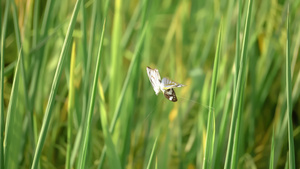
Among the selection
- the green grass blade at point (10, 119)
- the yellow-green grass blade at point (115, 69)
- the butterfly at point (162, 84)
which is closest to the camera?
the butterfly at point (162, 84)

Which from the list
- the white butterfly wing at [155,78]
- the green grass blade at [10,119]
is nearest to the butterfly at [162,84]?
the white butterfly wing at [155,78]

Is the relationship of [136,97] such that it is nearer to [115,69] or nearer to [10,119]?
[115,69]

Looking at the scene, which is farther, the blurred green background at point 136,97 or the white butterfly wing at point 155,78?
the blurred green background at point 136,97

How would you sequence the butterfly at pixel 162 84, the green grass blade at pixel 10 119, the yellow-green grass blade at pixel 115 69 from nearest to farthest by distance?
the butterfly at pixel 162 84 < the green grass blade at pixel 10 119 < the yellow-green grass blade at pixel 115 69

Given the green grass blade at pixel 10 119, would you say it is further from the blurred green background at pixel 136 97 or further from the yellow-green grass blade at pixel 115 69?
the yellow-green grass blade at pixel 115 69

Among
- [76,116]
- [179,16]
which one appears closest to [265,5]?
[179,16]

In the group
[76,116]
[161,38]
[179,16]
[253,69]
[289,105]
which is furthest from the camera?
[161,38]

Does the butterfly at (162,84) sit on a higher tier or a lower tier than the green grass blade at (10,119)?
higher

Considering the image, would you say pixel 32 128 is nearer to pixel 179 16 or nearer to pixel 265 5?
pixel 179 16

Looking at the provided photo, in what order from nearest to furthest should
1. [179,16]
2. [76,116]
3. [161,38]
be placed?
[76,116], [179,16], [161,38]
